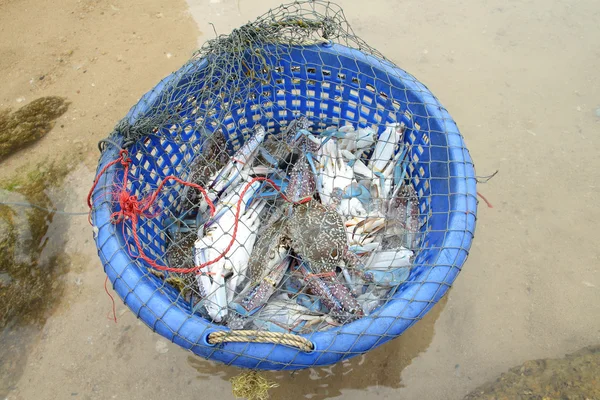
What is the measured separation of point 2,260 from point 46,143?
3.55 feet

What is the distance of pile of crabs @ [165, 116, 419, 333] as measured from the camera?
7.95 ft

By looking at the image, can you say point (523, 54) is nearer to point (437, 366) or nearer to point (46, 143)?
point (437, 366)

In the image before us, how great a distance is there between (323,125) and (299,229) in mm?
862

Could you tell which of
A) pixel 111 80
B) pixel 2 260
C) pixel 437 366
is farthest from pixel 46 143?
pixel 437 366

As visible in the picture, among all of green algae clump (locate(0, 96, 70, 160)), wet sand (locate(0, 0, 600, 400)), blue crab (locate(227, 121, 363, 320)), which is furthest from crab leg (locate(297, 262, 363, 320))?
green algae clump (locate(0, 96, 70, 160))

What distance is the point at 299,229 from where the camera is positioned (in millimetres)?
2602

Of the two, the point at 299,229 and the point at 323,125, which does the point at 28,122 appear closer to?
the point at 323,125

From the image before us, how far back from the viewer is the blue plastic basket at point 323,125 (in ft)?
6.09

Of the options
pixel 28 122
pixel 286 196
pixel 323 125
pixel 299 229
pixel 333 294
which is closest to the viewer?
pixel 333 294

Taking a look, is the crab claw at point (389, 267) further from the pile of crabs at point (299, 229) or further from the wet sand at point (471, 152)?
the wet sand at point (471, 152)

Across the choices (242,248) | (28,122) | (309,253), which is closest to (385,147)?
(309,253)

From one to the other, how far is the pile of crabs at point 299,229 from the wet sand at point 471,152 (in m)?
0.50

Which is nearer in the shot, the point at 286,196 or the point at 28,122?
the point at 286,196

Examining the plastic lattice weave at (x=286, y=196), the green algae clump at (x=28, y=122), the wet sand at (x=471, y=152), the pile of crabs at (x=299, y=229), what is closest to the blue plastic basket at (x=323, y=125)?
the plastic lattice weave at (x=286, y=196)
